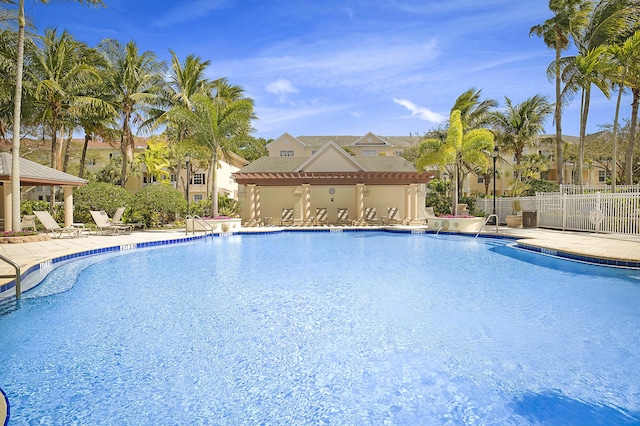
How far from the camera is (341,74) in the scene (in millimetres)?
21703

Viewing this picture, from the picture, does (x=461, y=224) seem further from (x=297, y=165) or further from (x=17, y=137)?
(x=17, y=137)

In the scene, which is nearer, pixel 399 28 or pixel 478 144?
pixel 399 28

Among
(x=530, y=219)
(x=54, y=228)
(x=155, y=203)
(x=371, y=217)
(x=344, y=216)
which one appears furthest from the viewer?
(x=371, y=217)

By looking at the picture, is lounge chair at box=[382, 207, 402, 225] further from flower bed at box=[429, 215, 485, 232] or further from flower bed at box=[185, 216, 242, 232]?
flower bed at box=[185, 216, 242, 232]

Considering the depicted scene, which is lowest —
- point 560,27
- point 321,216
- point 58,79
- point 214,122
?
point 321,216

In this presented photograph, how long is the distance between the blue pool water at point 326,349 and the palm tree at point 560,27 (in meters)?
19.4

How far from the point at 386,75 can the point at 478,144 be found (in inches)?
246

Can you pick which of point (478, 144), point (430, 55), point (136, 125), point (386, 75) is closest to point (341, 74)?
point (386, 75)

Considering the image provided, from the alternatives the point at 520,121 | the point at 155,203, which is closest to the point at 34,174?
the point at 155,203

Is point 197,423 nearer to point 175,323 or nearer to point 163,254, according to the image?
point 175,323

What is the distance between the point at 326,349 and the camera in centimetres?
491

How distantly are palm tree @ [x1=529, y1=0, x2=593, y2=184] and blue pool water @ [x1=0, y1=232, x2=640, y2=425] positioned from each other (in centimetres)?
1938

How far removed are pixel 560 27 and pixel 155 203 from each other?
26.7 meters

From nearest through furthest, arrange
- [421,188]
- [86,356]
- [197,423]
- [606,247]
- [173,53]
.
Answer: [197,423] → [86,356] → [606,247] → [421,188] → [173,53]
